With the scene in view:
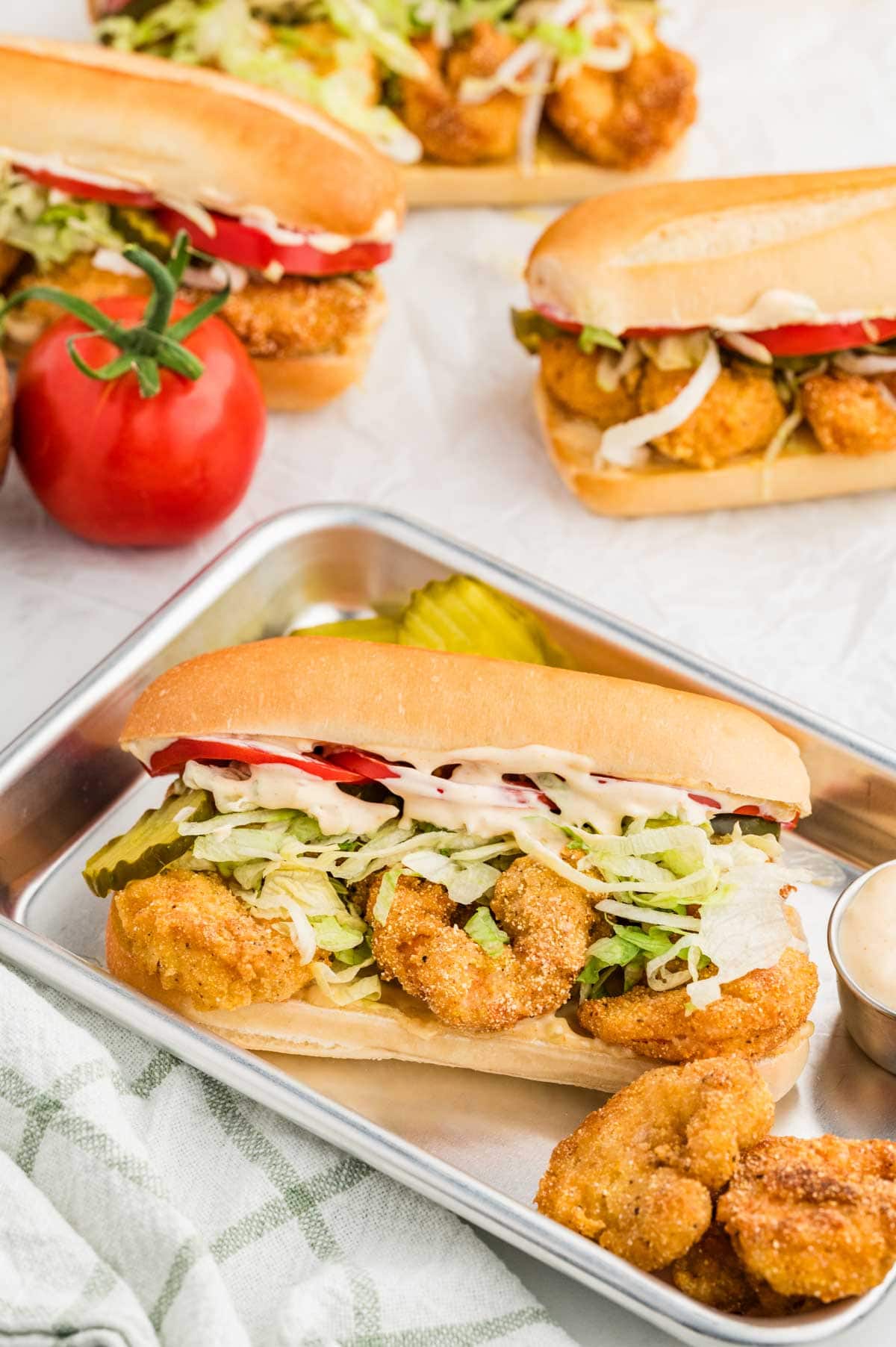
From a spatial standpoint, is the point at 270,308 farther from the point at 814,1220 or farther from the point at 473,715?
the point at 814,1220

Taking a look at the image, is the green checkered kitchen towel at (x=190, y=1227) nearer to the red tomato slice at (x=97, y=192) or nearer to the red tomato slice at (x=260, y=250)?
the red tomato slice at (x=260, y=250)

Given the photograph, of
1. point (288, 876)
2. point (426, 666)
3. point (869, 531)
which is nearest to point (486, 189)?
point (869, 531)

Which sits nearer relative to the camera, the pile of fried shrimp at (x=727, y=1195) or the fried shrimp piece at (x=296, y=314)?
the pile of fried shrimp at (x=727, y=1195)

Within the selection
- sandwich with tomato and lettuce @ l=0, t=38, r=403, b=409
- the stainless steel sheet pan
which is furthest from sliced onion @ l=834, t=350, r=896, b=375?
sandwich with tomato and lettuce @ l=0, t=38, r=403, b=409

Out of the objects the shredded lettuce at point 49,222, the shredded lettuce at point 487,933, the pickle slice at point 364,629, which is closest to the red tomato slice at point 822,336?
the pickle slice at point 364,629

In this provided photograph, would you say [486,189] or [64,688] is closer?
[64,688]

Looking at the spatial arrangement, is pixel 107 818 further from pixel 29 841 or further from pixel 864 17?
pixel 864 17

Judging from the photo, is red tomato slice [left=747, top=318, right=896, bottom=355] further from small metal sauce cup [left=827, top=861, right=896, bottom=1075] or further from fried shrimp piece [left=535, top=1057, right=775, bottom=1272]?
fried shrimp piece [left=535, top=1057, right=775, bottom=1272]

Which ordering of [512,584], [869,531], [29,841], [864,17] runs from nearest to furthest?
[29,841]
[512,584]
[869,531]
[864,17]
